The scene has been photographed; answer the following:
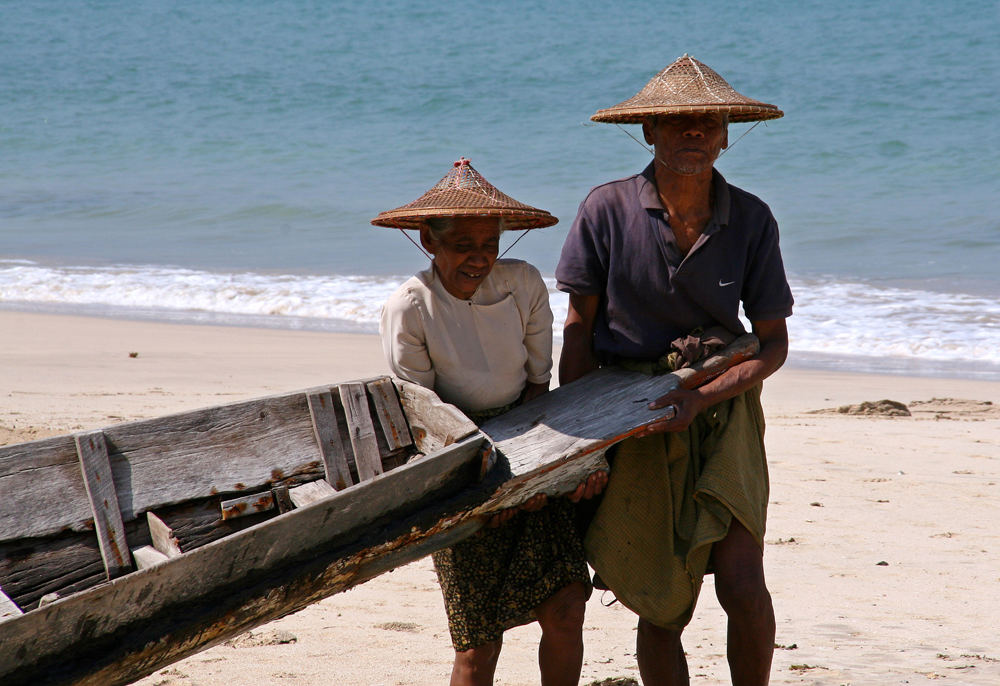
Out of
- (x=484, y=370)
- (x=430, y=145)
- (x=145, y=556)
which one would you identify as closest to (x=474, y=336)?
(x=484, y=370)

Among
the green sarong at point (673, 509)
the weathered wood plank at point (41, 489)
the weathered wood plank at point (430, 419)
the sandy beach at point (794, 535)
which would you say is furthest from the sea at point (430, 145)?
the weathered wood plank at point (41, 489)

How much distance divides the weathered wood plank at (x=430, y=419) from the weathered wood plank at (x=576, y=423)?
11cm

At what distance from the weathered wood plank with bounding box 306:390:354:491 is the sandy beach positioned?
568mm

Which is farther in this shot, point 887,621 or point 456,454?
point 887,621

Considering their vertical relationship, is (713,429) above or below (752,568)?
above

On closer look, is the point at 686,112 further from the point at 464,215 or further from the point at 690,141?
the point at 464,215

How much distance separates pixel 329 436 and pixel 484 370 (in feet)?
1.86

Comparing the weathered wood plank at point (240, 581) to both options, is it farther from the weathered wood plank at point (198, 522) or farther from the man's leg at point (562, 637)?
the weathered wood plank at point (198, 522)

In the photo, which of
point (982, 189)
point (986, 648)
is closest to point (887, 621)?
point (986, 648)

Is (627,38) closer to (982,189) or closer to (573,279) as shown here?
(982,189)

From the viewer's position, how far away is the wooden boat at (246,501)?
1968mm

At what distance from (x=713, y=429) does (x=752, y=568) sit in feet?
1.10

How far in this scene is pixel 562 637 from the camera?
2.38 m

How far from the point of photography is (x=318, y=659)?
3.02 m
